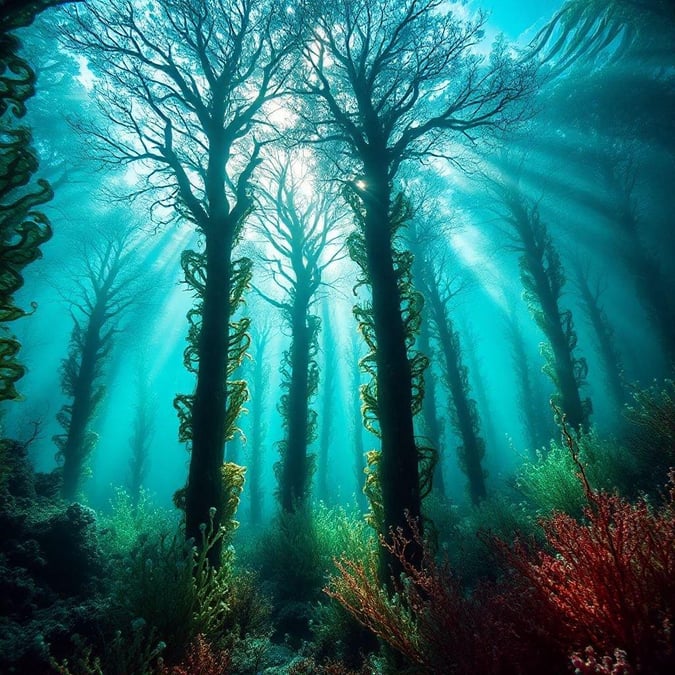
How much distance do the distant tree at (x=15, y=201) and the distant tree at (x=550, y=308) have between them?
11085 mm

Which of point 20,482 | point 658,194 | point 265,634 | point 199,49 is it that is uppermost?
point 658,194

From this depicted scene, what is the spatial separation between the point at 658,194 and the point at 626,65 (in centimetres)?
1365

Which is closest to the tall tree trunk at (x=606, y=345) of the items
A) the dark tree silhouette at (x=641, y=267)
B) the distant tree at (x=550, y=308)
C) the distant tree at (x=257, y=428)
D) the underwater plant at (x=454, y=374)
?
the dark tree silhouette at (x=641, y=267)

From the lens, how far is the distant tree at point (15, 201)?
7.86 feet

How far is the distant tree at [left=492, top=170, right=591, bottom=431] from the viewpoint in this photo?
981 centimetres

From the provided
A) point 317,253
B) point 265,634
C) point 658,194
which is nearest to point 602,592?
point 265,634

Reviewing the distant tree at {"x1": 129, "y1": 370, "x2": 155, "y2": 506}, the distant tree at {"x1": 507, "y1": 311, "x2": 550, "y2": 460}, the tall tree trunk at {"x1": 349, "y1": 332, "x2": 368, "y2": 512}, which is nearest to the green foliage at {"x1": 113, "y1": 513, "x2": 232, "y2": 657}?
the distant tree at {"x1": 129, "y1": 370, "x2": 155, "y2": 506}

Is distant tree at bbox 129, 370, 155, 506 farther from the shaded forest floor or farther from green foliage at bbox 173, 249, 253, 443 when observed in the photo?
green foliage at bbox 173, 249, 253, 443

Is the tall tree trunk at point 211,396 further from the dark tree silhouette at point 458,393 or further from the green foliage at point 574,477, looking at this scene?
the dark tree silhouette at point 458,393

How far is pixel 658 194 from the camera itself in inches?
919

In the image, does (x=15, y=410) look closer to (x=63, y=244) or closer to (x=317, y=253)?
(x=63, y=244)

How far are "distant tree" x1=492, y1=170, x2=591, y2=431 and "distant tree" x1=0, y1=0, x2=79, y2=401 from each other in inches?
436

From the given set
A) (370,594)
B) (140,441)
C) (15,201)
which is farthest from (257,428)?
(15,201)

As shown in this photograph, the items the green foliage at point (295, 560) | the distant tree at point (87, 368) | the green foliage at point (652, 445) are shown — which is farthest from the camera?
the distant tree at point (87, 368)
